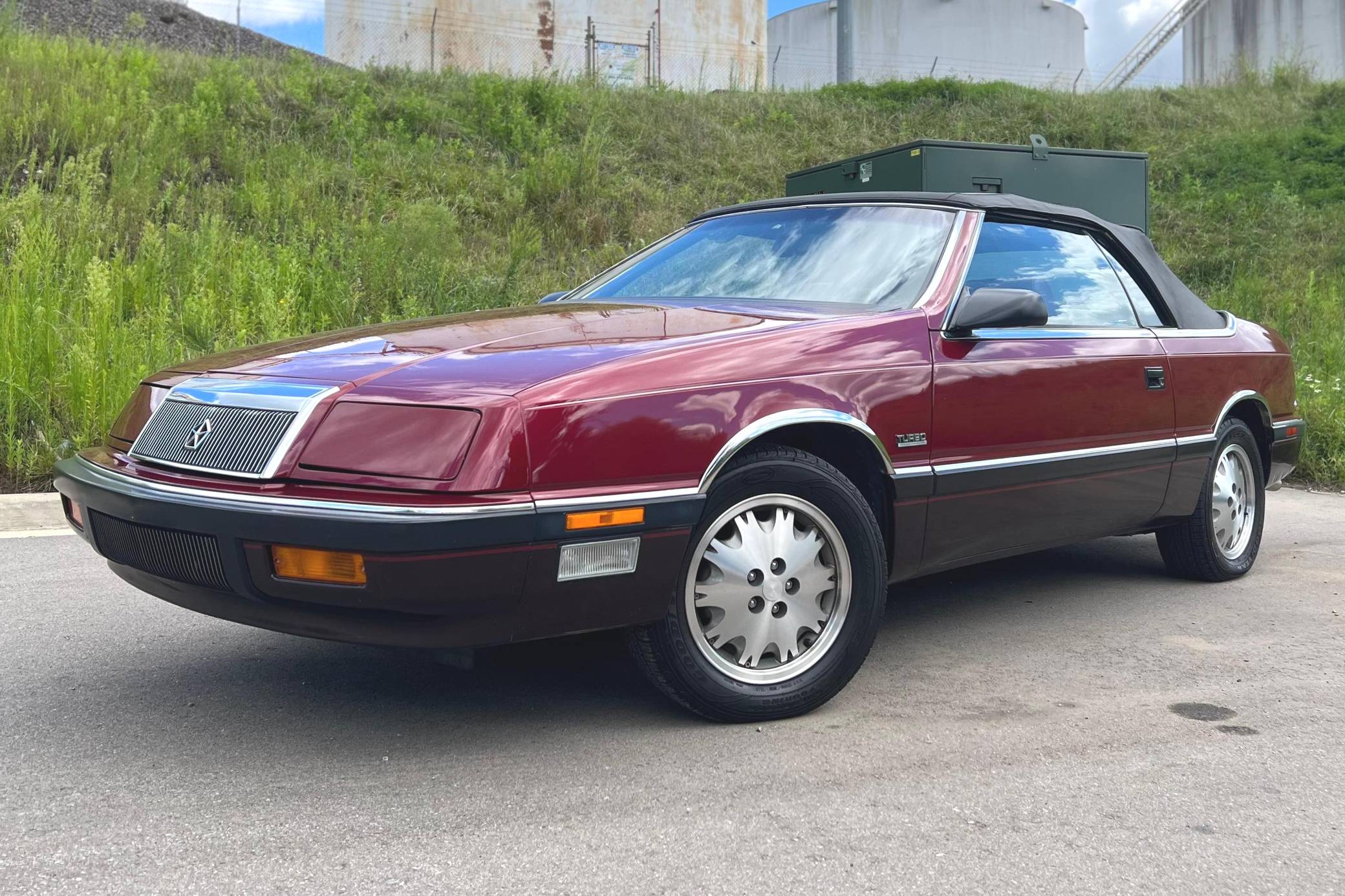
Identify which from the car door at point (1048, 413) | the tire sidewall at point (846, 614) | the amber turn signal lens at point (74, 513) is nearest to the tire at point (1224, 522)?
the car door at point (1048, 413)

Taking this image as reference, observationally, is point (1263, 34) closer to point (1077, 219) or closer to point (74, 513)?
point (1077, 219)

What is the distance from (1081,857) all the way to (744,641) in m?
1.01

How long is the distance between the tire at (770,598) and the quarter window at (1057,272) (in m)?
1.17

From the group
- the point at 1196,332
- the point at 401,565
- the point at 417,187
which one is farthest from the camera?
the point at 417,187

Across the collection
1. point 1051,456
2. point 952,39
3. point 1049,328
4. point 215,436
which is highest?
point 952,39

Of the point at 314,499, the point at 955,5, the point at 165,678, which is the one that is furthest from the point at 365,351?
the point at 955,5

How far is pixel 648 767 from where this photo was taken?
9.55ft

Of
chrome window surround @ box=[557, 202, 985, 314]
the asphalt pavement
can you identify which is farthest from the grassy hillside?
the asphalt pavement

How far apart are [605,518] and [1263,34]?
39738 mm

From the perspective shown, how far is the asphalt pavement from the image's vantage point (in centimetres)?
239

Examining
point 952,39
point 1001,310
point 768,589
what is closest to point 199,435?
point 768,589

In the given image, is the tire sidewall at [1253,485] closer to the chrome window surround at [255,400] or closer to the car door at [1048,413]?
the car door at [1048,413]

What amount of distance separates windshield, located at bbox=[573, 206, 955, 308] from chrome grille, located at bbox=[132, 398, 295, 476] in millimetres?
1650

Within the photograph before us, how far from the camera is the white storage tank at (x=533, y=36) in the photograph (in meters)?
27.8
